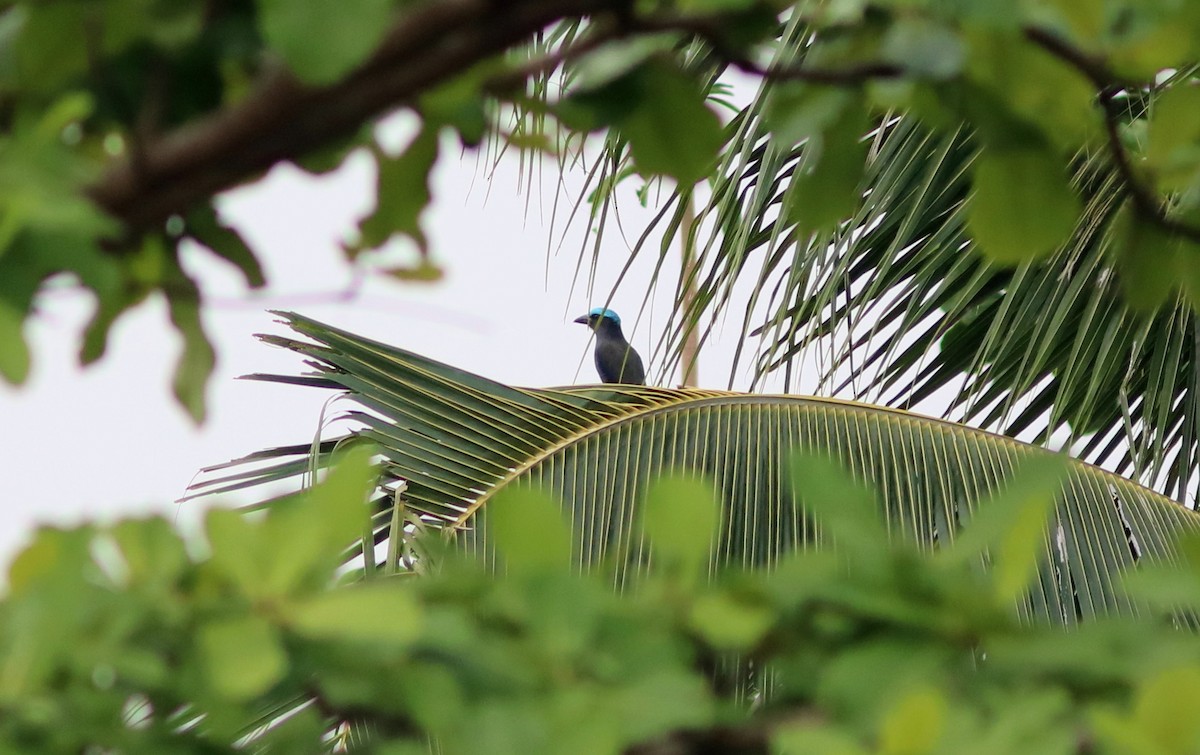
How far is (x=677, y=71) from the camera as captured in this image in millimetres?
349

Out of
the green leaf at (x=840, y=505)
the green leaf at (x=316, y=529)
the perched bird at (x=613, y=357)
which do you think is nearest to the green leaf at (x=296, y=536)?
the green leaf at (x=316, y=529)

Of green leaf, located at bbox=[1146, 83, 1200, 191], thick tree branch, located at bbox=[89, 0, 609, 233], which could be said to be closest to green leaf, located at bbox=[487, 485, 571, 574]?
thick tree branch, located at bbox=[89, 0, 609, 233]

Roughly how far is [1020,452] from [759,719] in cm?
164

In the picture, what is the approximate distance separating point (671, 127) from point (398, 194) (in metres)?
0.09

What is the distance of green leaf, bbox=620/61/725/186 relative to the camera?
0.35 meters

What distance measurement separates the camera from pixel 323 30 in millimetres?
258

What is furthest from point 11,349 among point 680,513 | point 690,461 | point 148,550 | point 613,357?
point 613,357

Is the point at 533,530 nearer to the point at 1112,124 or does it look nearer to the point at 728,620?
the point at 728,620

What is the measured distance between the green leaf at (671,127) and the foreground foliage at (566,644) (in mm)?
125

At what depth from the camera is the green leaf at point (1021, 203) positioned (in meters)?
0.34

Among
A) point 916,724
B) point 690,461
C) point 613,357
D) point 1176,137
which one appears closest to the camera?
point 916,724

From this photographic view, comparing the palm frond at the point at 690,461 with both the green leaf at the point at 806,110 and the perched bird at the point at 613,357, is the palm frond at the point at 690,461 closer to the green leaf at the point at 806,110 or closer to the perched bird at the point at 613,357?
the green leaf at the point at 806,110

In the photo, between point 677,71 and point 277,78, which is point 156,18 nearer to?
point 277,78

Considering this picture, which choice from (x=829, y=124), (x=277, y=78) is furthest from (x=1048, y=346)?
(x=277, y=78)
